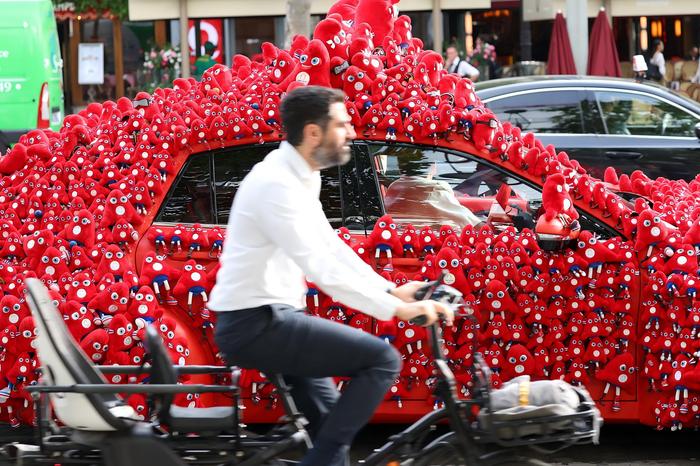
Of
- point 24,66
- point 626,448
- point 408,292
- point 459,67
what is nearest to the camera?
point 408,292

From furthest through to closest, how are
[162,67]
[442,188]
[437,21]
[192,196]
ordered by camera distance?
[162,67] < [437,21] < [442,188] < [192,196]

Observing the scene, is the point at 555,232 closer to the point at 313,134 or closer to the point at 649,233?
the point at 649,233

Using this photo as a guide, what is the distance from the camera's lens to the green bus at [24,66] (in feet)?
49.0

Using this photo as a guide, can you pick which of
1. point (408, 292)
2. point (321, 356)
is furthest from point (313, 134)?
point (321, 356)

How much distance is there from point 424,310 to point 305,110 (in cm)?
75

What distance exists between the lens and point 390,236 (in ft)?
18.3

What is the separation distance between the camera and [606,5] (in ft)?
72.1

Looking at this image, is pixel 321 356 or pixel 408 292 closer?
pixel 321 356

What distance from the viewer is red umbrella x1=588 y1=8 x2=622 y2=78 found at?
1856cm

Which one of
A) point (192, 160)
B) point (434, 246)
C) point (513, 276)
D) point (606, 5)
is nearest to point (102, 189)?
point (192, 160)

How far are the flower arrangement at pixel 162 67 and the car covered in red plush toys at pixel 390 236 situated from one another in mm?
17312

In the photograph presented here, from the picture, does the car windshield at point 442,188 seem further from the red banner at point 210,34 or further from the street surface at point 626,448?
the red banner at point 210,34

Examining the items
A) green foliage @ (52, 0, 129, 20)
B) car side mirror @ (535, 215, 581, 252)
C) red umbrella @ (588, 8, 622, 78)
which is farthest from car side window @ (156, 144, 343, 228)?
green foliage @ (52, 0, 129, 20)

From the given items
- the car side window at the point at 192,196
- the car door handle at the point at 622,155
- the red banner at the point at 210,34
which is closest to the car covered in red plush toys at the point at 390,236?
the car side window at the point at 192,196
